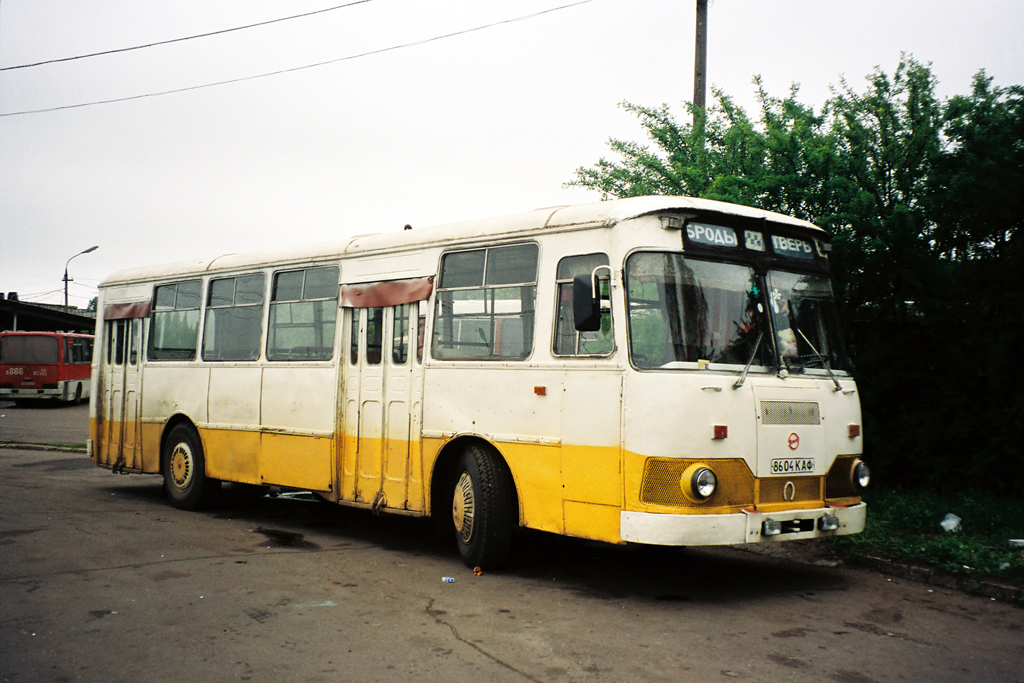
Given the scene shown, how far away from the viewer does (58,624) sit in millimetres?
5836

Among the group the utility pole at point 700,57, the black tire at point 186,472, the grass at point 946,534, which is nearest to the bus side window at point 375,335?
the black tire at point 186,472

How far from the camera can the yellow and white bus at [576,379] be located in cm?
649

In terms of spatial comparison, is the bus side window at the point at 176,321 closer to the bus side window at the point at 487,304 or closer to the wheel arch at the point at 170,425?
the wheel arch at the point at 170,425

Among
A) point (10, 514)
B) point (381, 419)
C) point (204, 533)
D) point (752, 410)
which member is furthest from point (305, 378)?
point (752, 410)

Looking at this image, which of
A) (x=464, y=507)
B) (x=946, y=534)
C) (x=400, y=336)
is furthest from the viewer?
(x=400, y=336)

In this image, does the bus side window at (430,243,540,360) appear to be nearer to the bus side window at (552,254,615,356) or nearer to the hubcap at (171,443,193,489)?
the bus side window at (552,254,615,356)

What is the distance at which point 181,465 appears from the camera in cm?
1117

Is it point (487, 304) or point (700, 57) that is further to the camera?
point (700, 57)

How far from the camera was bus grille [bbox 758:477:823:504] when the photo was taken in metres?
6.62

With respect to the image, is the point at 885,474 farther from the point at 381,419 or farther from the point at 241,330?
the point at 241,330

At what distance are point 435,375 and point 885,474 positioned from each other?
5.47 metres

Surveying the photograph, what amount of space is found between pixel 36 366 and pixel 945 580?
3479cm

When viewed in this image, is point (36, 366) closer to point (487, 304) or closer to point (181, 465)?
point (181, 465)

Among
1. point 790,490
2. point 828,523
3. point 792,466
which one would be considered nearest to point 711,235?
point 792,466
